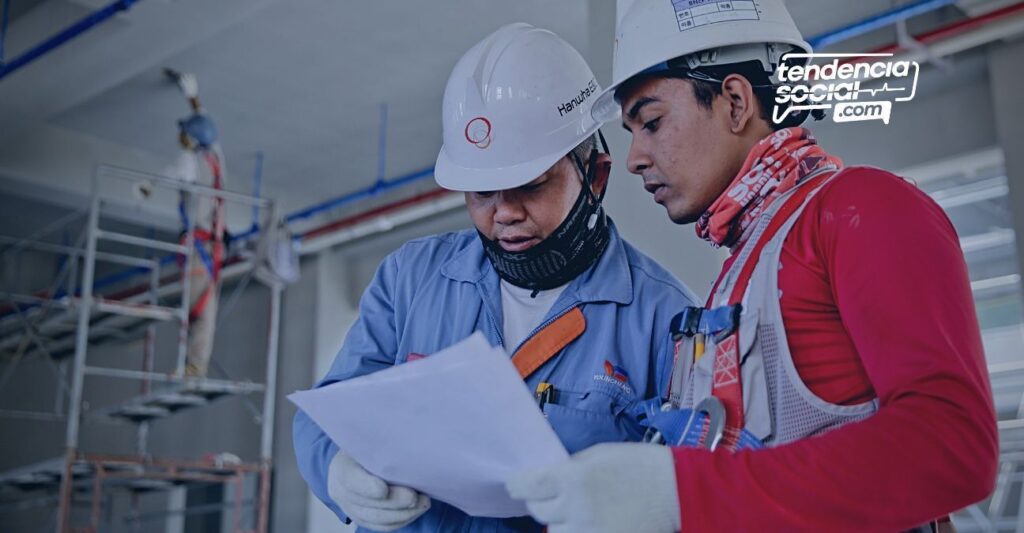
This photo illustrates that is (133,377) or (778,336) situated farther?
(133,377)

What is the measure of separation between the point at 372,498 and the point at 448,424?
387 mm

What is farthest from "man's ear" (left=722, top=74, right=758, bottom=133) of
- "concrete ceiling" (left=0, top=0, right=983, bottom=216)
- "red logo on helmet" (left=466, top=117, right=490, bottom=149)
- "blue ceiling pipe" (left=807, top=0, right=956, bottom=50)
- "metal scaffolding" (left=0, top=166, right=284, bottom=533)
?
"metal scaffolding" (left=0, top=166, right=284, bottom=533)

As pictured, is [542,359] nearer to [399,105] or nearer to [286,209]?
[399,105]

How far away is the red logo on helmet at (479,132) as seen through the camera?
6.92 ft

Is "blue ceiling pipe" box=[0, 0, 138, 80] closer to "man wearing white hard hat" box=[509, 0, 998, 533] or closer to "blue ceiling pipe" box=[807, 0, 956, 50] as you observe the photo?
"blue ceiling pipe" box=[807, 0, 956, 50]

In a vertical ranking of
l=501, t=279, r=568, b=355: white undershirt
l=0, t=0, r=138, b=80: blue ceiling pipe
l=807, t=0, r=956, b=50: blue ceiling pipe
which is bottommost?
l=501, t=279, r=568, b=355: white undershirt

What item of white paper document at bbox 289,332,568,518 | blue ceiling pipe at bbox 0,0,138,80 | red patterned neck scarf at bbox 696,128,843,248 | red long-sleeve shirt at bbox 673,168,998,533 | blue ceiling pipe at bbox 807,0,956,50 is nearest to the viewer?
red long-sleeve shirt at bbox 673,168,998,533

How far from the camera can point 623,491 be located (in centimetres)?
113

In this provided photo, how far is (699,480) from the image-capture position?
1.11 m

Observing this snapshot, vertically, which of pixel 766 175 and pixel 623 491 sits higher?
pixel 766 175

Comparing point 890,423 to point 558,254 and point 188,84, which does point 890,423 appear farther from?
point 188,84

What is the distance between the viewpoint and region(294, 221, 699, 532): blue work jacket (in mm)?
1820

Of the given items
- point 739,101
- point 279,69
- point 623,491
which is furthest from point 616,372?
point 279,69

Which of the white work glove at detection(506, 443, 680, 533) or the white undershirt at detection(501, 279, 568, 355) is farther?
the white undershirt at detection(501, 279, 568, 355)
